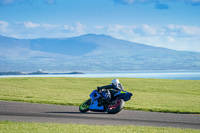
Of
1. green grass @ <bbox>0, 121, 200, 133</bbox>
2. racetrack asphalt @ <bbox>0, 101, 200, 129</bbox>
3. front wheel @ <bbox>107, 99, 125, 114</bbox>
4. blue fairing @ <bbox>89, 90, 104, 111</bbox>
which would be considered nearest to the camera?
green grass @ <bbox>0, 121, 200, 133</bbox>

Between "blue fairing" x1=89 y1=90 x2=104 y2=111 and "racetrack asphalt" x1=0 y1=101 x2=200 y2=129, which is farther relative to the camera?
"blue fairing" x1=89 y1=90 x2=104 y2=111

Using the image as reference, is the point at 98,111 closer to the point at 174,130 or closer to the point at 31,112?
the point at 31,112

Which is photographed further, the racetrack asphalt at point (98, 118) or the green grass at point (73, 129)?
the racetrack asphalt at point (98, 118)

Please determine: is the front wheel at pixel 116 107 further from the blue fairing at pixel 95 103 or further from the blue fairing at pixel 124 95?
the blue fairing at pixel 95 103

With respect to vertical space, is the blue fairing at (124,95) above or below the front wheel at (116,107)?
above

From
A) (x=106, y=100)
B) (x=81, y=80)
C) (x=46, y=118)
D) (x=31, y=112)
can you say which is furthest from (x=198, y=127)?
(x=81, y=80)

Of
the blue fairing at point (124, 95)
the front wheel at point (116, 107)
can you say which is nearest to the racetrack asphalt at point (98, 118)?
the front wheel at point (116, 107)

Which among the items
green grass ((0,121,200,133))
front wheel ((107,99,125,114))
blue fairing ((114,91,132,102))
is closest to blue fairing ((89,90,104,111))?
front wheel ((107,99,125,114))

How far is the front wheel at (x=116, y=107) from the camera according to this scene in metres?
15.9

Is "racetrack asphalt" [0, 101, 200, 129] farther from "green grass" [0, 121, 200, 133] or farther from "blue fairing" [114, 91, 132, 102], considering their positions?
"green grass" [0, 121, 200, 133]

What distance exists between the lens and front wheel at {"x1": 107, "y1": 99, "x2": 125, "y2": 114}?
15935 mm

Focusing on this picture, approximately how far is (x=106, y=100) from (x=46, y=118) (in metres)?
3.28

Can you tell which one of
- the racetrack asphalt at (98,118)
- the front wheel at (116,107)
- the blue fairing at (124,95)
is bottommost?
the racetrack asphalt at (98,118)

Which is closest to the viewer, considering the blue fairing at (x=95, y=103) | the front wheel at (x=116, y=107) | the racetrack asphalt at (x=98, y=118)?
the racetrack asphalt at (x=98, y=118)
